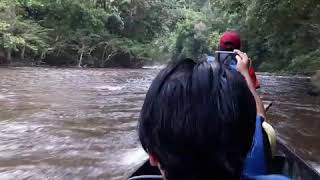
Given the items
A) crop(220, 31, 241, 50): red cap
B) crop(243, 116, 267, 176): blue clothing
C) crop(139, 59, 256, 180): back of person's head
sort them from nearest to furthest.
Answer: crop(139, 59, 256, 180): back of person's head < crop(243, 116, 267, 176): blue clothing < crop(220, 31, 241, 50): red cap

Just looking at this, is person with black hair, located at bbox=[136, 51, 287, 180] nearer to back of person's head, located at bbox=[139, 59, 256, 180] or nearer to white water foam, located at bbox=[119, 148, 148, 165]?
back of person's head, located at bbox=[139, 59, 256, 180]

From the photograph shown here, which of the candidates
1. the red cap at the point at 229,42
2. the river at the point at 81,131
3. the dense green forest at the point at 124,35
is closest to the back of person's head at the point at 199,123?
the red cap at the point at 229,42

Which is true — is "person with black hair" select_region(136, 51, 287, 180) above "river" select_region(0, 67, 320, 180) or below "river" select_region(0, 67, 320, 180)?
above

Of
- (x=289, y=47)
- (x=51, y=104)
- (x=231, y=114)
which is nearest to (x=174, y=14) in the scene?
(x=289, y=47)

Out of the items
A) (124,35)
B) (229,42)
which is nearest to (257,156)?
(229,42)

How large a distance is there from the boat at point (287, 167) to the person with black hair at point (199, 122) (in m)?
1.92

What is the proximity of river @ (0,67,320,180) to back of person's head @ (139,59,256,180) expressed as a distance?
3.96m

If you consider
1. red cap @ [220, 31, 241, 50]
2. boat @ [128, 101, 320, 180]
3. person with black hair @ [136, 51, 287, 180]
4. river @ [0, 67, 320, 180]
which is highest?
red cap @ [220, 31, 241, 50]

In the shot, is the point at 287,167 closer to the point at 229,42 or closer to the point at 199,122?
the point at 229,42

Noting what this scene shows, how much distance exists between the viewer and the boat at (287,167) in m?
3.06

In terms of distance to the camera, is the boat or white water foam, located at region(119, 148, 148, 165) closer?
the boat

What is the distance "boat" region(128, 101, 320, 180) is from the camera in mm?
3062

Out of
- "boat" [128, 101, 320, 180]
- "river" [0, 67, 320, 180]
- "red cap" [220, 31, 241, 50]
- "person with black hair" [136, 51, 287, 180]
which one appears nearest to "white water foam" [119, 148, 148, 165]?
"river" [0, 67, 320, 180]

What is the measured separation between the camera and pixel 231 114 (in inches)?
40.5
